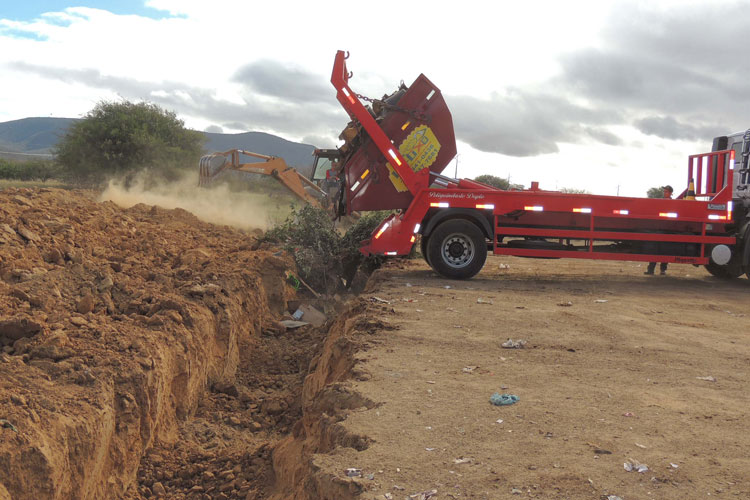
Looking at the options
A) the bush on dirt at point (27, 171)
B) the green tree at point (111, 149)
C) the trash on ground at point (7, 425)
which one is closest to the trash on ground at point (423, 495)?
the trash on ground at point (7, 425)

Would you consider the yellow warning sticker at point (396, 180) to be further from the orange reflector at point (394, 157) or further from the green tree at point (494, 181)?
the green tree at point (494, 181)

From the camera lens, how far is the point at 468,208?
1059 centimetres

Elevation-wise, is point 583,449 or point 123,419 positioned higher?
point 583,449

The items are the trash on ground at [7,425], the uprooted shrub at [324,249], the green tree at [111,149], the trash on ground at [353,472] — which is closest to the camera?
the trash on ground at [353,472]

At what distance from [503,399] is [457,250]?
241 inches

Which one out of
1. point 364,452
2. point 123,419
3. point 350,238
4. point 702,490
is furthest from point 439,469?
point 350,238

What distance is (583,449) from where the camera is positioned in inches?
153

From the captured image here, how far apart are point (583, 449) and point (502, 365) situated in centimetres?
189

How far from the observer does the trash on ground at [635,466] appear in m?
3.62

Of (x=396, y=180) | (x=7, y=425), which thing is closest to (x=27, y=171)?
(x=396, y=180)

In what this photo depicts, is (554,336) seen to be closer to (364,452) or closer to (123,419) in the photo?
(364,452)

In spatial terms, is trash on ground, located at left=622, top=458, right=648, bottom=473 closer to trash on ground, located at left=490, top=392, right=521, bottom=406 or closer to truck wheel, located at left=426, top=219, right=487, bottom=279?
trash on ground, located at left=490, top=392, right=521, bottom=406

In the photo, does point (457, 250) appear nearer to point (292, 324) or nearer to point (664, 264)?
point (292, 324)

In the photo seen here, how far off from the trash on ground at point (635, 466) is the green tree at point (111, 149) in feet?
92.5
